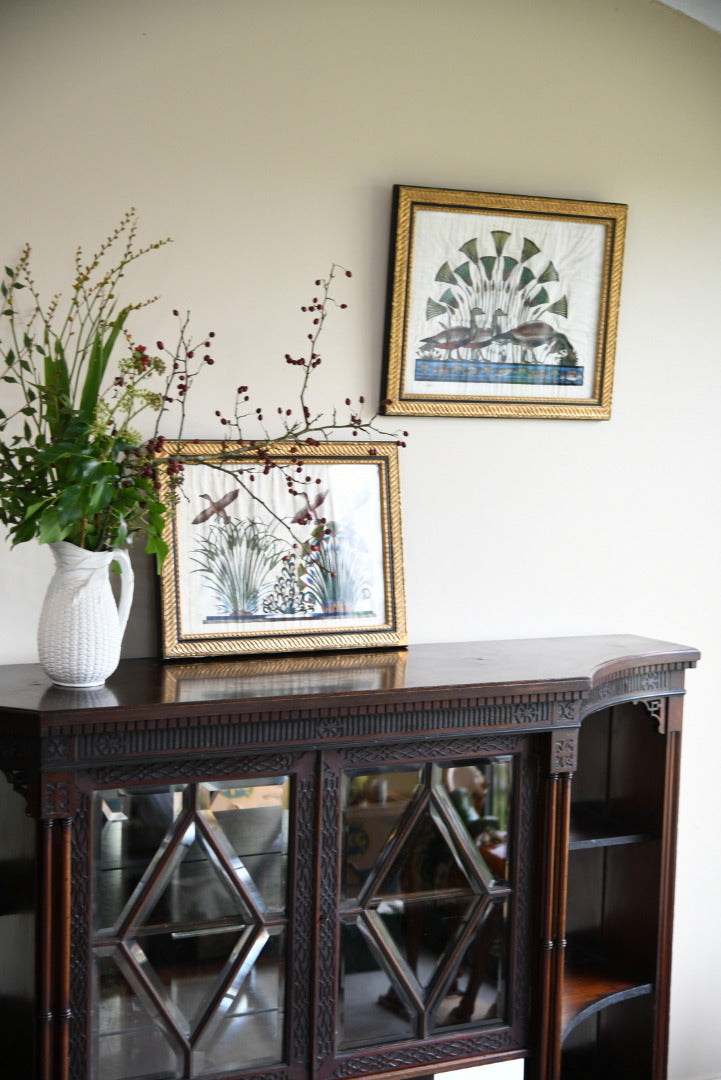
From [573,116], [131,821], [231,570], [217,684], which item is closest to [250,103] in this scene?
[573,116]

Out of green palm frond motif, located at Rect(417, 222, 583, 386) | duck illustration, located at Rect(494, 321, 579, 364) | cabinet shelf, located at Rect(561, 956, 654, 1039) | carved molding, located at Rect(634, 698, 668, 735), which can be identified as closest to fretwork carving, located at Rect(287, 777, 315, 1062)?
cabinet shelf, located at Rect(561, 956, 654, 1039)

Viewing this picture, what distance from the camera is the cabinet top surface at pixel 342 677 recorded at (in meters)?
2.00

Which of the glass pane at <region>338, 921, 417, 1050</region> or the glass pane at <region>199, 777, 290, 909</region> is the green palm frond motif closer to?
the glass pane at <region>199, 777, 290, 909</region>

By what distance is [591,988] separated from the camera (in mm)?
2686

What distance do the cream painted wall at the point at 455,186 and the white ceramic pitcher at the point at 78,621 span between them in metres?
0.32

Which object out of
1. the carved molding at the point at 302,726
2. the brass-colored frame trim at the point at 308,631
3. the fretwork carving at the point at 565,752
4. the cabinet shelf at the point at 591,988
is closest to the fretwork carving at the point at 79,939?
the carved molding at the point at 302,726

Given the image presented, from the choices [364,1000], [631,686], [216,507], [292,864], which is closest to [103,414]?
[216,507]

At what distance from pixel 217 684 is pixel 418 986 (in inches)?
29.8

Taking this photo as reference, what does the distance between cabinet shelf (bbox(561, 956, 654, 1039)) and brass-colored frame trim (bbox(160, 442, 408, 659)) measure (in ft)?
3.04

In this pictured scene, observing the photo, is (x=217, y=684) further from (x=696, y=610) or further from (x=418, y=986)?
(x=696, y=610)

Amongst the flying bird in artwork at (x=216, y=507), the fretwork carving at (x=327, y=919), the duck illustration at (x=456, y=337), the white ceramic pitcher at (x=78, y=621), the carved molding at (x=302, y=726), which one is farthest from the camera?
the duck illustration at (x=456, y=337)

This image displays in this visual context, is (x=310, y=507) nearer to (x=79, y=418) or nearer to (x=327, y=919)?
(x=79, y=418)

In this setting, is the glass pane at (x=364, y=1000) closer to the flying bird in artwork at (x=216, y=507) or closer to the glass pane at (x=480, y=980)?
the glass pane at (x=480, y=980)

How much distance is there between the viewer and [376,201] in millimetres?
2629
